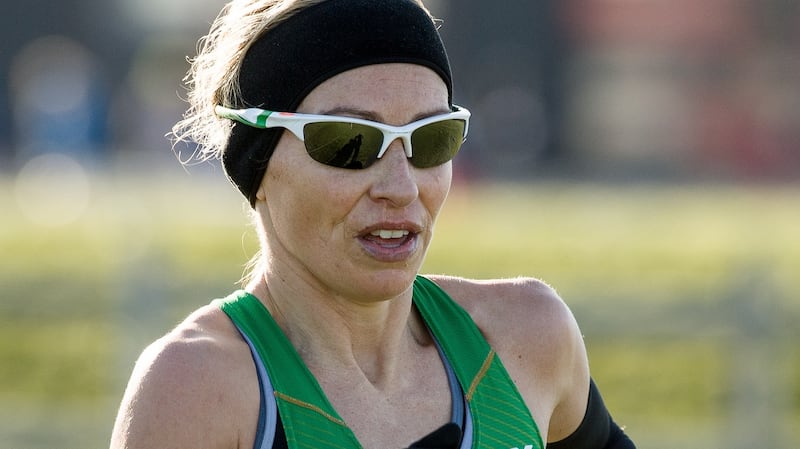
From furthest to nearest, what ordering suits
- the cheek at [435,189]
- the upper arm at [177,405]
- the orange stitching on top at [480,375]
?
the orange stitching on top at [480,375] → the cheek at [435,189] → the upper arm at [177,405]

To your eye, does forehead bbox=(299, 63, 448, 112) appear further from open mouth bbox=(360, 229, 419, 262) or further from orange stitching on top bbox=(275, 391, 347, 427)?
orange stitching on top bbox=(275, 391, 347, 427)

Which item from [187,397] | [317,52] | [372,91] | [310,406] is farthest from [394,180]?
[187,397]

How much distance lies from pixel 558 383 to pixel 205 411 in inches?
35.8

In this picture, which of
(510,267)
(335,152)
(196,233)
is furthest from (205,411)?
(196,233)

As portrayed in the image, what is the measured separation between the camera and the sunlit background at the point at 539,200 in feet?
24.1

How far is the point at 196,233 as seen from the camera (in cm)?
1759

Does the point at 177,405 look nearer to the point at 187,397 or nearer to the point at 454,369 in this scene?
the point at 187,397

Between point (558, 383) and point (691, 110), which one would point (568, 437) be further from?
point (691, 110)

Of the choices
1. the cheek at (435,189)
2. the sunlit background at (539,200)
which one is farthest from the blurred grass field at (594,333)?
the cheek at (435,189)

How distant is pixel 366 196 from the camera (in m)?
2.69

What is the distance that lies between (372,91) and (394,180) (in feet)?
0.58

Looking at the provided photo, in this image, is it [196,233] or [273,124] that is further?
[196,233]

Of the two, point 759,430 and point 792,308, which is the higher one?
point 792,308

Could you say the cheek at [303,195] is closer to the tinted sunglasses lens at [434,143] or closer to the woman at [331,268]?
the woman at [331,268]
